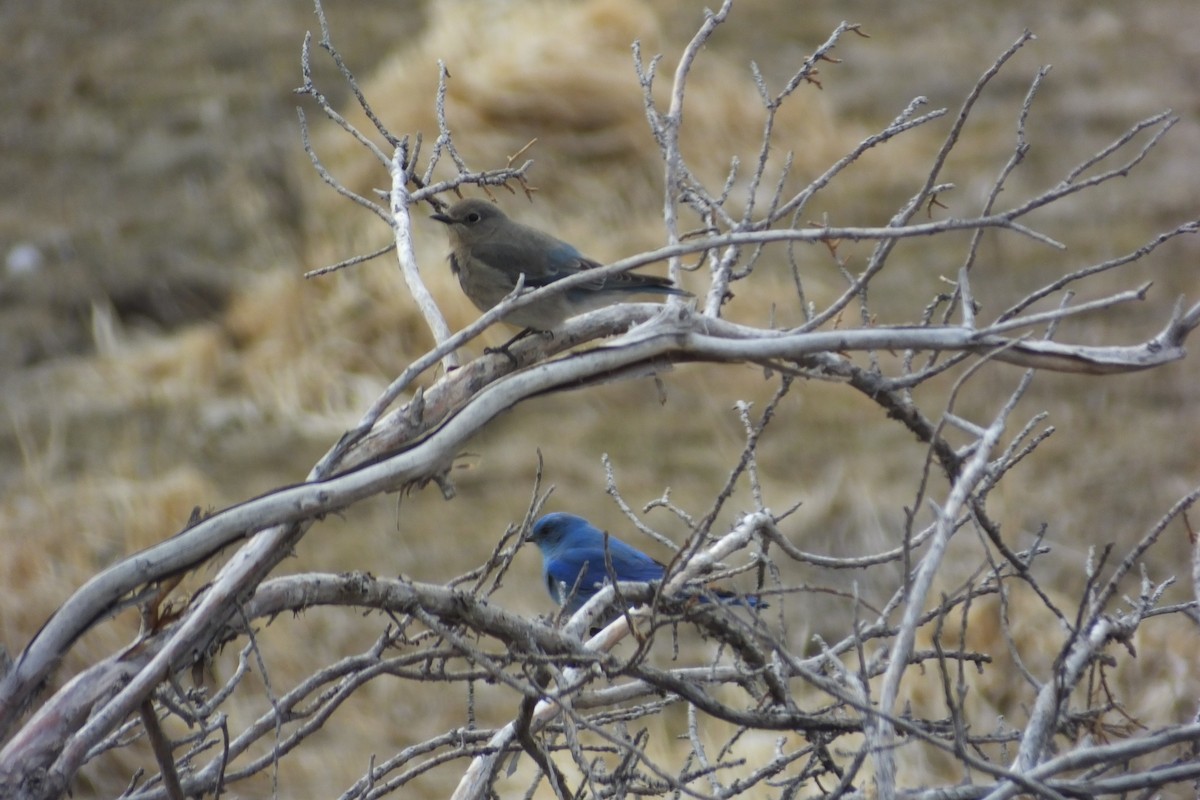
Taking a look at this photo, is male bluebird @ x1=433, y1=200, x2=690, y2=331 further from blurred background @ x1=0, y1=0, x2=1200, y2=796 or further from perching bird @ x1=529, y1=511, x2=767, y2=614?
blurred background @ x1=0, y1=0, x2=1200, y2=796

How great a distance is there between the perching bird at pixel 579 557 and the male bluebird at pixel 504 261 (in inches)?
35.3

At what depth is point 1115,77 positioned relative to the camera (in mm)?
14820

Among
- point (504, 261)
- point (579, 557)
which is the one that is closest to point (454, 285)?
point (579, 557)

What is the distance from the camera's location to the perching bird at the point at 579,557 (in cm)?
508

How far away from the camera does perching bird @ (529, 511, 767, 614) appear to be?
5082mm

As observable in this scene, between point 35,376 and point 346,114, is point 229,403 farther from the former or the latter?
point 346,114

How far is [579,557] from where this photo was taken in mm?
5219

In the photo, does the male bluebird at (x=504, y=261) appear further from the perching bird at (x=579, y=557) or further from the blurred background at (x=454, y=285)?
the blurred background at (x=454, y=285)

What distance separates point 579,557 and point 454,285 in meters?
4.39

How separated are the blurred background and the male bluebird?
2.59 m

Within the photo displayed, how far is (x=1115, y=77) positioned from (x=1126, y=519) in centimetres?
767

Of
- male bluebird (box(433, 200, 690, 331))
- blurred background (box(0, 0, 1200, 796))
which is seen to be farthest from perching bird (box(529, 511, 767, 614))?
blurred background (box(0, 0, 1200, 796))

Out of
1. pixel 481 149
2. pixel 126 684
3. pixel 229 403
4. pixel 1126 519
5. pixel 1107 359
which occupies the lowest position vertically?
pixel 126 684

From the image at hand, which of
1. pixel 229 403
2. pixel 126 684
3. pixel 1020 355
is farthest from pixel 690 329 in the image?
pixel 229 403
